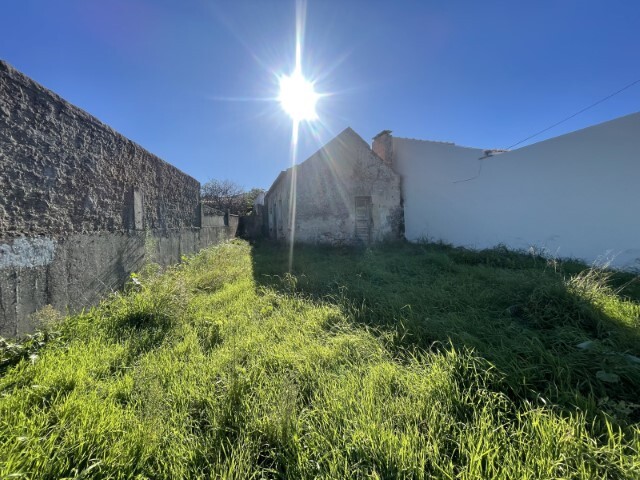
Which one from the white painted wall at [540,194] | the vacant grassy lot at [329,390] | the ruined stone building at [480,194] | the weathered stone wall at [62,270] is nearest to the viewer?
the vacant grassy lot at [329,390]

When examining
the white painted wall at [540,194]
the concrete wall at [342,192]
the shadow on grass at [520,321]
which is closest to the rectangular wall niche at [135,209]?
the shadow on grass at [520,321]

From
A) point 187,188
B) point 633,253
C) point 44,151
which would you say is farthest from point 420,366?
point 633,253

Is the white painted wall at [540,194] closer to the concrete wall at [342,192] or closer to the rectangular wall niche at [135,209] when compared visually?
the concrete wall at [342,192]

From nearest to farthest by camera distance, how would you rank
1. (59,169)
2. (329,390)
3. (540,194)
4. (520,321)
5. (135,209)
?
(329,390) → (59,169) → (520,321) → (135,209) → (540,194)

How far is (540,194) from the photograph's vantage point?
7.31 metres

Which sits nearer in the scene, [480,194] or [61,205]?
[61,205]

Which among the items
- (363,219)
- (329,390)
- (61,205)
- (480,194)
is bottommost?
(329,390)

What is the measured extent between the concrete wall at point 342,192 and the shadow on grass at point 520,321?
15.8 ft

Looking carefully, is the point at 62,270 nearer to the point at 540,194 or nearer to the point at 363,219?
the point at 363,219

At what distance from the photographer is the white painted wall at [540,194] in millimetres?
5930

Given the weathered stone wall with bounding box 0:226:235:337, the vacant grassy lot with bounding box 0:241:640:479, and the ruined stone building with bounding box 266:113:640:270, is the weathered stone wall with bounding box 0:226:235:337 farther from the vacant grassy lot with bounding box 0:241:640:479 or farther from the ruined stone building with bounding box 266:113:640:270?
the ruined stone building with bounding box 266:113:640:270

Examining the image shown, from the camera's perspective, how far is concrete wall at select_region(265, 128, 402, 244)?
33.9 feet

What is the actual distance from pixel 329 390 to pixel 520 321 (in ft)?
8.86

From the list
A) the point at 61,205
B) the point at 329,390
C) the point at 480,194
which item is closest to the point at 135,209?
the point at 61,205
